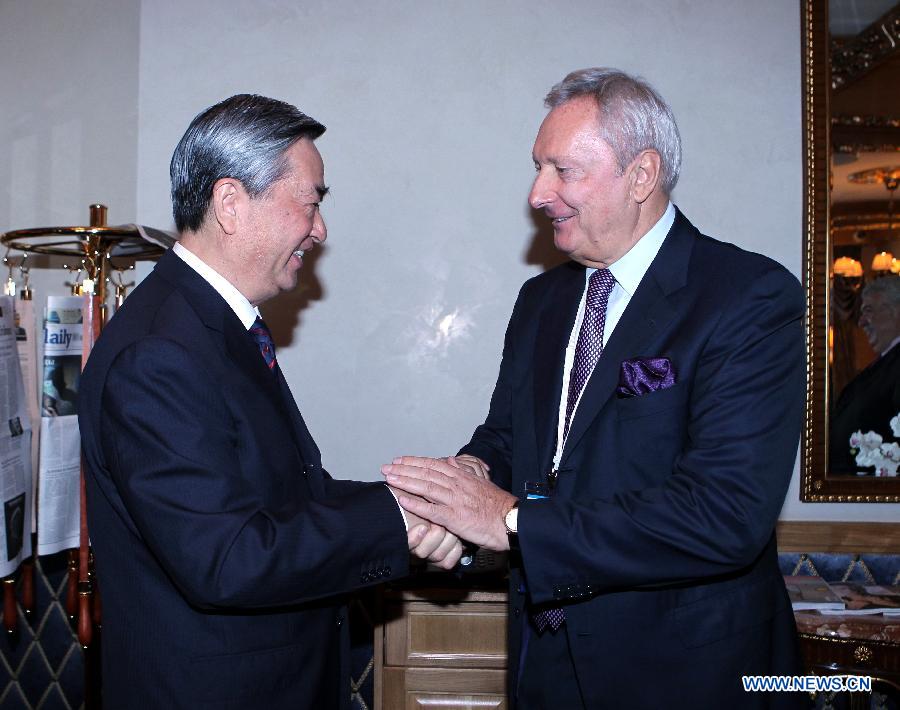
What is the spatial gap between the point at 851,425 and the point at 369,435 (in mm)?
1807

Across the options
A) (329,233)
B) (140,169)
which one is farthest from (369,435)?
(140,169)

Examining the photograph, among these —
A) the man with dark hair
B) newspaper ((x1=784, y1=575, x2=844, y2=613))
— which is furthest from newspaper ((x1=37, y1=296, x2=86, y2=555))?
newspaper ((x1=784, y1=575, x2=844, y2=613))

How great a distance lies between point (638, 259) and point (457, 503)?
0.71m

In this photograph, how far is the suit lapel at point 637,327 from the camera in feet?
5.98

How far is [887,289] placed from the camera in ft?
10.1

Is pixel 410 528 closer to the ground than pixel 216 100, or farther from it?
closer to the ground

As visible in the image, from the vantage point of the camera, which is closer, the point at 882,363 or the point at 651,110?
the point at 651,110

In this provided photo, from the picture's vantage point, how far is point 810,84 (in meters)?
3.11

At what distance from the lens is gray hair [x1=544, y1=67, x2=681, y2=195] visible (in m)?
1.97

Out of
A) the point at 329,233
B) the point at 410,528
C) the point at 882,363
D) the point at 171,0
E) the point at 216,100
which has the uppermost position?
the point at 171,0

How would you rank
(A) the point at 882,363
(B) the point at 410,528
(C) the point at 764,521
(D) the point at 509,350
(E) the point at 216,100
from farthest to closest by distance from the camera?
(E) the point at 216,100 → (A) the point at 882,363 → (D) the point at 509,350 → (B) the point at 410,528 → (C) the point at 764,521

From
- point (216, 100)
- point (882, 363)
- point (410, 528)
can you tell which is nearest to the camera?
point (410, 528)

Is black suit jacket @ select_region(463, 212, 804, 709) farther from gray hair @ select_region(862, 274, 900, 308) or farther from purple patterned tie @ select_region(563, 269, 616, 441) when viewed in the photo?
gray hair @ select_region(862, 274, 900, 308)

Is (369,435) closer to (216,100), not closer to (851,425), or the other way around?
(216,100)
